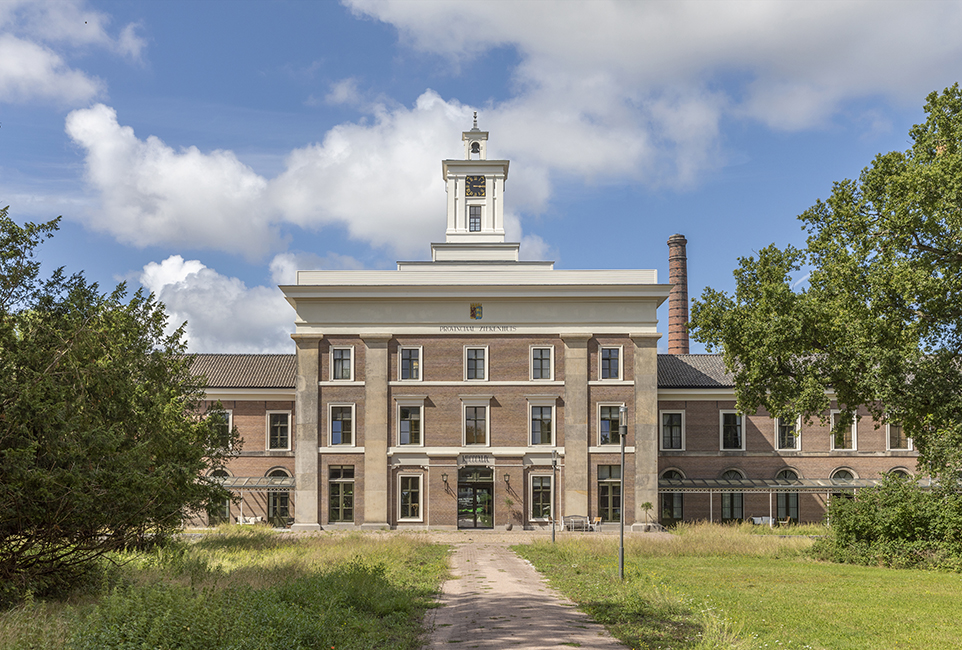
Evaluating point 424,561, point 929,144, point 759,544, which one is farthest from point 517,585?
point 929,144

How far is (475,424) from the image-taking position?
132 ft

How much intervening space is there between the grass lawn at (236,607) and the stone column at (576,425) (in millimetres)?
18225

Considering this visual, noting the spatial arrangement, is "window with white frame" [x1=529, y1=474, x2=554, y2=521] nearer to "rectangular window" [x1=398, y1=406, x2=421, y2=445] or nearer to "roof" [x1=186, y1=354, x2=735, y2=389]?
"rectangular window" [x1=398, y1=406, x2=421, y2=445]

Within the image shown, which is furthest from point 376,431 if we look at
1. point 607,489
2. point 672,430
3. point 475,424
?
point 672,430

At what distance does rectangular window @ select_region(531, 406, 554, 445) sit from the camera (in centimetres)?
4000

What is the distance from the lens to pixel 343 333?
1588 inches

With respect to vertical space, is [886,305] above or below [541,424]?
above

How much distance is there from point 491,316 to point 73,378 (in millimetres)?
28597

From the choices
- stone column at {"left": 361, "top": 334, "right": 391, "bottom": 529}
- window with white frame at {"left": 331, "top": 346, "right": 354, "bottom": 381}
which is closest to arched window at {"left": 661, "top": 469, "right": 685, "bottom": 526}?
stone column at {"left": 361, "top": 334, "right": 391, "bottom": 529}

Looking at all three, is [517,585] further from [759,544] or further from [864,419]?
[864,419]

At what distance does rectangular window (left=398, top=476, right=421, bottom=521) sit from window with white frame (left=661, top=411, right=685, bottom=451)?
1356cm

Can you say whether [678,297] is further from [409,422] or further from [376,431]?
[376,431]

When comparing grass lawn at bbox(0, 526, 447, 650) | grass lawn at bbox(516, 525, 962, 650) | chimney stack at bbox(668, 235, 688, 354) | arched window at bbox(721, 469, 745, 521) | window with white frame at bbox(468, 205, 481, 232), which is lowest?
arched window at bbox(721, 469, 745, 521)

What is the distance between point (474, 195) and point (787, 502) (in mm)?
25832
